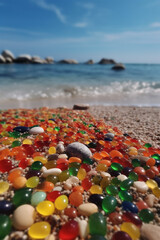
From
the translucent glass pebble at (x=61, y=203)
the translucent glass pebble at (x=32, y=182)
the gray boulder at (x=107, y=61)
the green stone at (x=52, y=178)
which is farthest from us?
the gray boulder at (x=107, y=61)

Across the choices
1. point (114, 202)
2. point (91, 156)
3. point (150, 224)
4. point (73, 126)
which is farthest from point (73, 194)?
point (73, 126)

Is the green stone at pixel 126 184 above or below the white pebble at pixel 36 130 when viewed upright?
above

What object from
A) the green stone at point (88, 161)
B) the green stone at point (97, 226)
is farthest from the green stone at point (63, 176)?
the green stone at point (97, 226)

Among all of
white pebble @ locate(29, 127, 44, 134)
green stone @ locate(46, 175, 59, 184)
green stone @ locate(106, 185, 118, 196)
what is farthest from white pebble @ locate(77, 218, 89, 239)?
white pebble @ locate(29, 127, 44, 134)

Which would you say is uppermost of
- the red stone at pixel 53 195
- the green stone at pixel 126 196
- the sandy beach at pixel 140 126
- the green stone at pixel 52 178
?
the red stone at pixel 53 195

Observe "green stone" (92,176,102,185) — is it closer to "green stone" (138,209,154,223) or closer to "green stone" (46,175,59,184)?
"green stone" (46,175,59,184)

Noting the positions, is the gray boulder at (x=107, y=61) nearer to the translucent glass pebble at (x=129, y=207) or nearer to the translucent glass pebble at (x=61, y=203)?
the translucent glass pebble at (x=129, y=207)
